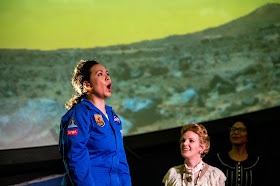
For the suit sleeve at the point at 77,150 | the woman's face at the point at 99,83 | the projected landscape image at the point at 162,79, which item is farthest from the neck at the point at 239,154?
the suit sleeve at the point at 77,150

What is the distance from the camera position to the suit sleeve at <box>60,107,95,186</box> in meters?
1.46

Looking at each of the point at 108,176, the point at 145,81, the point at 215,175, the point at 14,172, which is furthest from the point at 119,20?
the point at 108,176

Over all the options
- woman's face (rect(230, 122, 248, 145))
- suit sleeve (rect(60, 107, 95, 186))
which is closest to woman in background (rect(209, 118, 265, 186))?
woman's face (rect(230, 122, 248, 145))

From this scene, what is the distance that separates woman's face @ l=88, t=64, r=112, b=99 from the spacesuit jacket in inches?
2.7

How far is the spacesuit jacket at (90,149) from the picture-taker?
147cm

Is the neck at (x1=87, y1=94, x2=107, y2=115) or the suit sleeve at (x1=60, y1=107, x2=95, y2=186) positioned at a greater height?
the neck at (x1=87, y1=94, x2=107, y2=115)

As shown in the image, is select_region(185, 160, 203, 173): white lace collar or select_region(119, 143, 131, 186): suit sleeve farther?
select_region(185, 160, 203, 173): white lace collar

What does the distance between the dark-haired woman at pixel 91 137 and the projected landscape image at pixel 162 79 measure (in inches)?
55.7

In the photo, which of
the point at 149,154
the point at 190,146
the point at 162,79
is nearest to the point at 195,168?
the point at 190,146

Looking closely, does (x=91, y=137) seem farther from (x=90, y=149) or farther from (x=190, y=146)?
(x=190, y=146)

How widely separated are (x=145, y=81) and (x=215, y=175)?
5.22 feet

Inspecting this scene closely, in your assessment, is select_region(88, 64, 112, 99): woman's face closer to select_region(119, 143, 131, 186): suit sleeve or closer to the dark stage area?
select_region(119, 143, 131, 186): suit sleeve

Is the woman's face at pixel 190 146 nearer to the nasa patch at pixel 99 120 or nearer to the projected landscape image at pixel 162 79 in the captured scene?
the nasa patch at pixel 99 120

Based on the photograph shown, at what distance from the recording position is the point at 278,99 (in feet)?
12.7
